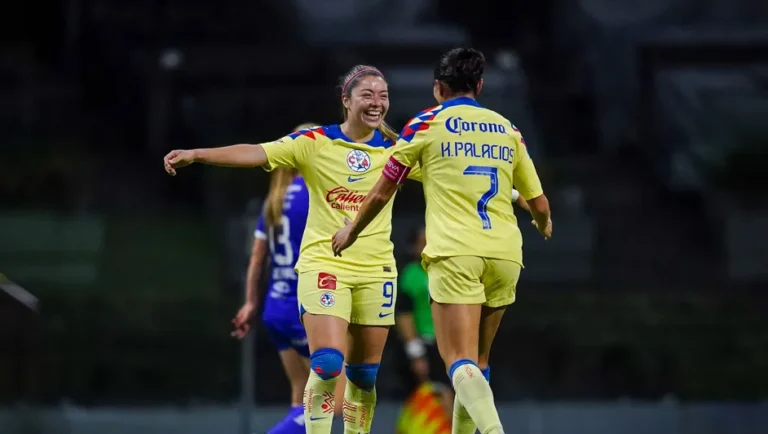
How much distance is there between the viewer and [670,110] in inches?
494

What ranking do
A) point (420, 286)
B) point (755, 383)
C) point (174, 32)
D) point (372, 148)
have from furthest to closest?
1. point (174, 32)
2. point (755, 383)
3. point (420, 286)
4. point (372, 148)

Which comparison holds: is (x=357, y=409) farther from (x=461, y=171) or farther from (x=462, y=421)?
(x=461, y=171)

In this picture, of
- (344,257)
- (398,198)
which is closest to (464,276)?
(344,257)

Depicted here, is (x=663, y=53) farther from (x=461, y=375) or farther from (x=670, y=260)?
(x=461, y=375)

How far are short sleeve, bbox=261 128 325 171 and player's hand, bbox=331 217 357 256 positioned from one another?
0.46m

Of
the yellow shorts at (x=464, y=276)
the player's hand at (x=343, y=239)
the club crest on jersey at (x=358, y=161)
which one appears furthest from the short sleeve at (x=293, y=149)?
the yellow shorts at (x=464, y=276)

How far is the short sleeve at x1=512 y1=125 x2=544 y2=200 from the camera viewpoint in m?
4.96

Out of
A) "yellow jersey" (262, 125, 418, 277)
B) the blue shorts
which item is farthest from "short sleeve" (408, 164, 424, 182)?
the blue shorts

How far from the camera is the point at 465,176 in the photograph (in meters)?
4.80

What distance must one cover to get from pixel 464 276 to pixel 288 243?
1548 millimetres

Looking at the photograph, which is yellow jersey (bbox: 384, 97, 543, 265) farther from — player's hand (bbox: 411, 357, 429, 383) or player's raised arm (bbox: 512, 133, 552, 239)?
player's hand (bbox: 411, 357, 429, 383)

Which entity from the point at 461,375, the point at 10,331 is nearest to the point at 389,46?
the point at 10,331

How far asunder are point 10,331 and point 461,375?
6499 mm

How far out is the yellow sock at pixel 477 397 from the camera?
182 inches
